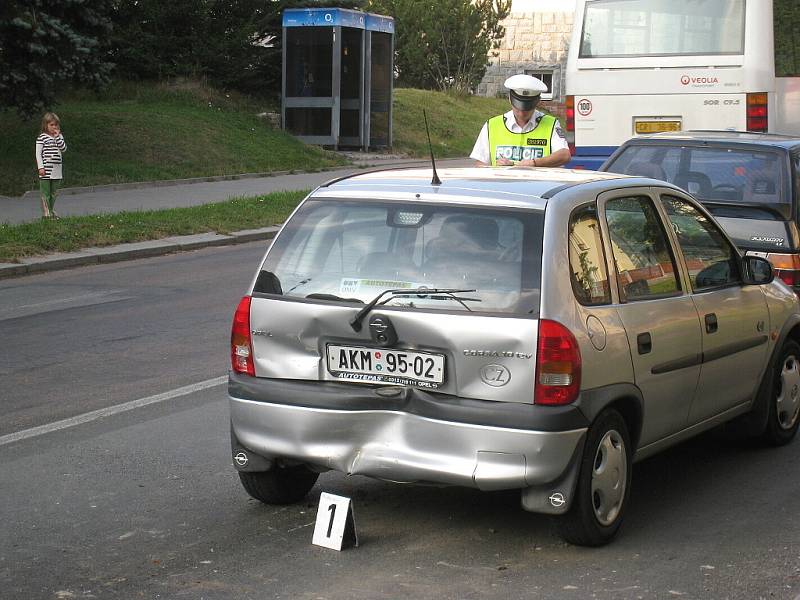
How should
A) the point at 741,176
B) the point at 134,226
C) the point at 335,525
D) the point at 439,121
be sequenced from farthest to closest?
1. the point at 439,121
2. the point at 134,226
3. the point at 741,176
4. the point at 335,525

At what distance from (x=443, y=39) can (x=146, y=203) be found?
98.0 ft

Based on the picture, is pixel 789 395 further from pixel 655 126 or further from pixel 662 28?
pixel 662 28

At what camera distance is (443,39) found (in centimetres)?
5034

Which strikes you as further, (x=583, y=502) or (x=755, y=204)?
(x=755, y=204)

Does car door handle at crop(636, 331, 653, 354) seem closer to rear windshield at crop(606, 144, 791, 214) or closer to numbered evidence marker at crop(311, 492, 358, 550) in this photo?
numbered evidence marker at crop(311, 492, 358, 550)

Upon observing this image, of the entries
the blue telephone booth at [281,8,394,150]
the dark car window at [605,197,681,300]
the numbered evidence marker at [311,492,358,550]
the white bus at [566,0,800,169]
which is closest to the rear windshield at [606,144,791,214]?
the dark car window at [605,197,681,300]

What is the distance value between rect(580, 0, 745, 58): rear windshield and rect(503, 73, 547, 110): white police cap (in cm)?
792

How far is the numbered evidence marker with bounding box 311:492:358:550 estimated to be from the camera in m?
5.18

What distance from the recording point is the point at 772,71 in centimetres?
1686

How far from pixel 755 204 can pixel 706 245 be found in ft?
9.27

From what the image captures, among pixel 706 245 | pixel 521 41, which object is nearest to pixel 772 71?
pixel 706 245

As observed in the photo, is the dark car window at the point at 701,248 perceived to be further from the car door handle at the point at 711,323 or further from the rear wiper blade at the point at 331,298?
the rear wiper blade at the point at 331,298

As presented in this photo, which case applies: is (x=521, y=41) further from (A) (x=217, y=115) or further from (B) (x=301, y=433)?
(B) (x=301, y=433)

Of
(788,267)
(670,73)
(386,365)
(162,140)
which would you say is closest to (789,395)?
(788,267)
